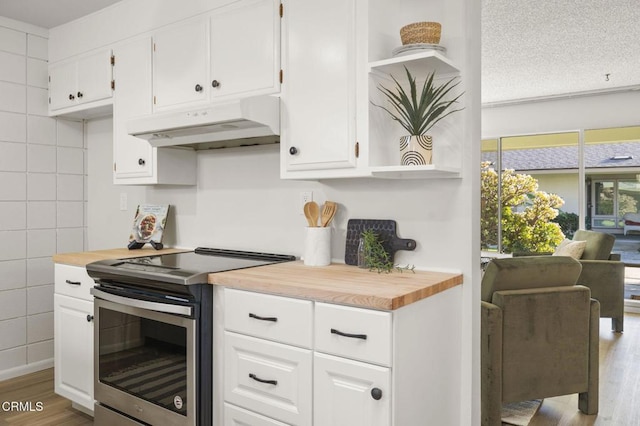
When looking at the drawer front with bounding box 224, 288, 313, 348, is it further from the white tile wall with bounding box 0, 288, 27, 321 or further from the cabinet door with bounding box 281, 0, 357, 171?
the white tile wall with bounding box 0, 288, 27, 321

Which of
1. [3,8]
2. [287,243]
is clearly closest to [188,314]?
[287,243]

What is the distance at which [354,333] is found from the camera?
1611 millimetres

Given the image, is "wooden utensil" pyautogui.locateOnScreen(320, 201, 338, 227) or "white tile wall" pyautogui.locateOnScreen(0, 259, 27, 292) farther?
"white tile wall" pyautogui.locateOnScreen(0, 259, 27, 292)

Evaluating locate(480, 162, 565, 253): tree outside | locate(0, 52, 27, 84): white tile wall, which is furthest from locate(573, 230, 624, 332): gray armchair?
locate(0, 52, 27, 84): white tile wall

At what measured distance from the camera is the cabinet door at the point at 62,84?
3.31 meters

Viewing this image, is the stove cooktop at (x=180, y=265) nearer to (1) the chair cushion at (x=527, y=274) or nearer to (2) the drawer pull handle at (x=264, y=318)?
(2) the drawer pull handle at (x=264, y=318)

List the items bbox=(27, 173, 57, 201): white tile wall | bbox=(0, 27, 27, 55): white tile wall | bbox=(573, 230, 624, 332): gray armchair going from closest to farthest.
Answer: bbox=(0, 27, 27, 55): white tile wall < bbox=(27, 173, 57, 201): white tile wall < bbox=(573, 230, 624, 332): gray armchair

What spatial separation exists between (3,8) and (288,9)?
214 cm

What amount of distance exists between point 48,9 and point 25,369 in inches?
97.2

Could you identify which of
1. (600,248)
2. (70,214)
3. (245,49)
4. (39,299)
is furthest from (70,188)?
(600,248)

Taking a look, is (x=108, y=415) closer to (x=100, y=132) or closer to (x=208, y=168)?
(x=208, y=168)

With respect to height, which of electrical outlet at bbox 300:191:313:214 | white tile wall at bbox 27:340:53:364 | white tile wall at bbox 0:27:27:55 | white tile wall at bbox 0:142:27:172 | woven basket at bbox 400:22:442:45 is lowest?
white tile wall at bbox 27:340:53:364

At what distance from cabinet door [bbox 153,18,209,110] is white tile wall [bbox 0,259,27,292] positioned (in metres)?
1.65

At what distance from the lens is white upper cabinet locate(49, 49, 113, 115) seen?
10.1ft
